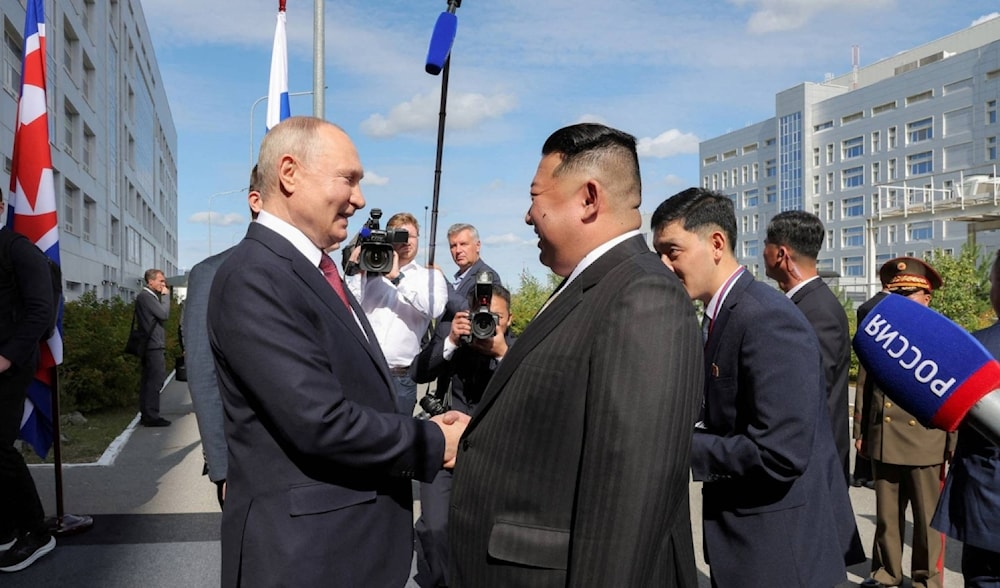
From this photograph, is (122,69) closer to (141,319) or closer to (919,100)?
(141,319)

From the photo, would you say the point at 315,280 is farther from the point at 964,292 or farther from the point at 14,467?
the point at 964,292

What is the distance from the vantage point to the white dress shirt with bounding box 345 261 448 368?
5438 millimetres

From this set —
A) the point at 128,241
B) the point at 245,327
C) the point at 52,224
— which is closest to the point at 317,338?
Result: the point at 245,327

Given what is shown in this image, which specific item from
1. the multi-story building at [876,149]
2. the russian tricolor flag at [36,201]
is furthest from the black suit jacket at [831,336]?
the multi-story building at [876,149]

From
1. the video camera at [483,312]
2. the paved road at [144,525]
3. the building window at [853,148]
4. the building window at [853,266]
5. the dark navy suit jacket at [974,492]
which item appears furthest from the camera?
the building window at [853,148]

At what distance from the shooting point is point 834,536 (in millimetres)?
2953

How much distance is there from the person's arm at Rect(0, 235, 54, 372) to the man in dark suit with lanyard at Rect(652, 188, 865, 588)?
3924 mm

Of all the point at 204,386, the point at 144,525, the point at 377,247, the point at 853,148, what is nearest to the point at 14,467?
the point at 144,525

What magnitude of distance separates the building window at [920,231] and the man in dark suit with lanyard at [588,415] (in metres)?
78.4

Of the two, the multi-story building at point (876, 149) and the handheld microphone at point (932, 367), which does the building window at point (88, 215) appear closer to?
the handheld microphone at point (932, 367)

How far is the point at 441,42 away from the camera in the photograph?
337 cm

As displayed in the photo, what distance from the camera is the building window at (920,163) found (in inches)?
2876

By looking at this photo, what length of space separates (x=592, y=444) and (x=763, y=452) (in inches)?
44.9

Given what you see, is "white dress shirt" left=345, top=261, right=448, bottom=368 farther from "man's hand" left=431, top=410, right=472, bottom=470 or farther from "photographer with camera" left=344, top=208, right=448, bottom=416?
"man's hand" left=431, top=410, right=472, bottom=470
